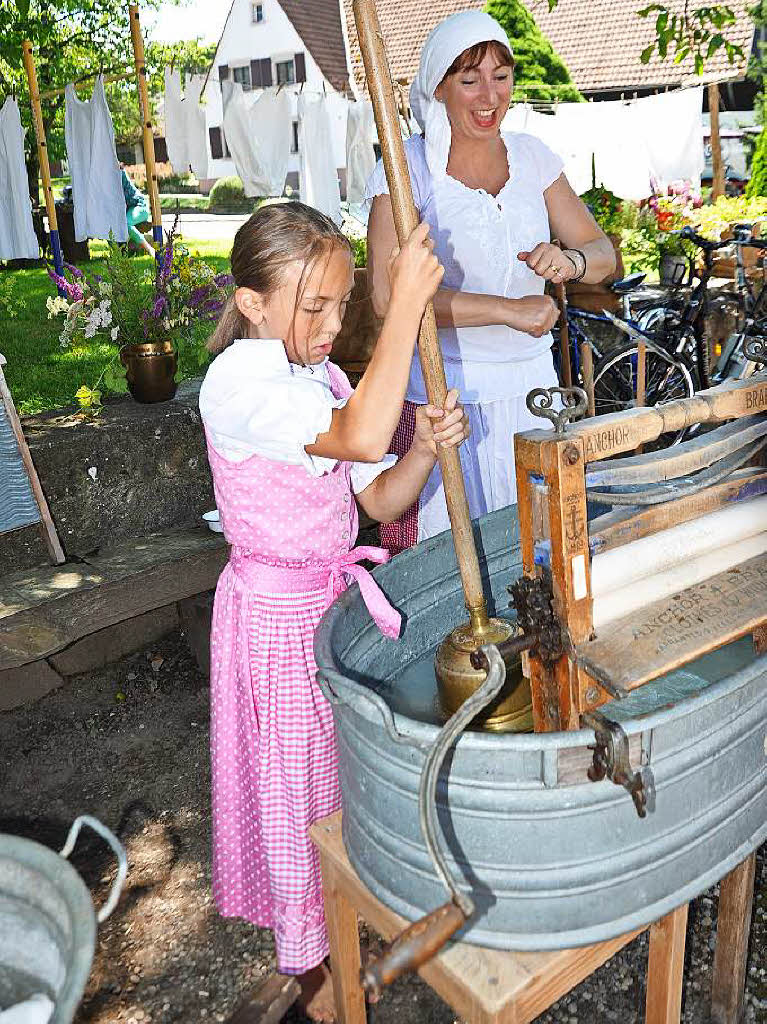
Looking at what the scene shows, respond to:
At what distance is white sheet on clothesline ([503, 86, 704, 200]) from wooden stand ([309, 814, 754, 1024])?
10.6 meters

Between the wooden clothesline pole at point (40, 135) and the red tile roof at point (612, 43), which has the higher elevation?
the red tile roof at point (612, 43)

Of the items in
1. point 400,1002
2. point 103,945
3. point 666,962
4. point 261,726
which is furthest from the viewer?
point 103,945

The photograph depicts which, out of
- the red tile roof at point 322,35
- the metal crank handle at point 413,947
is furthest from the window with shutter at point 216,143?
the metal crank handle at point 413,947

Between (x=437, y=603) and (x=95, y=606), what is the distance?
1.71m

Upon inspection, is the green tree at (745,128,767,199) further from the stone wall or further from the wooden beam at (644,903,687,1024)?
the wooden beam at (644,903,687,1024)

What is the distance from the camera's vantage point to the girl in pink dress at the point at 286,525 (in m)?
1.44

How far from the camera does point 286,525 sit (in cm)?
165

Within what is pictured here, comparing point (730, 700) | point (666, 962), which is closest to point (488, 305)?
→ point (730, 700)

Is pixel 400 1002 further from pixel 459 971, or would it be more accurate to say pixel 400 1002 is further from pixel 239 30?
pixel 239 30

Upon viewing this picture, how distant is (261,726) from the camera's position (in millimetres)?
1764

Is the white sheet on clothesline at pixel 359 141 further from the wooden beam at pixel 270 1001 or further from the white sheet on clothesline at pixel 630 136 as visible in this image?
the wooden beam at pixel 270 1001

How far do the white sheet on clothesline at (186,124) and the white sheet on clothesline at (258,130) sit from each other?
0.97 ft

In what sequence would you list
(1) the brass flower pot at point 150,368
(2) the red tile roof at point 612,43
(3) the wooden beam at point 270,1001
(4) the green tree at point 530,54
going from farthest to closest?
(2) the red tile roof at point 612,43 < (4) the green tree at point 530,54 < (1) the brass flower pot at point 150,368 < (3) the wooden beam at point 270,1001

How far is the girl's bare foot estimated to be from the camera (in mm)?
1846
